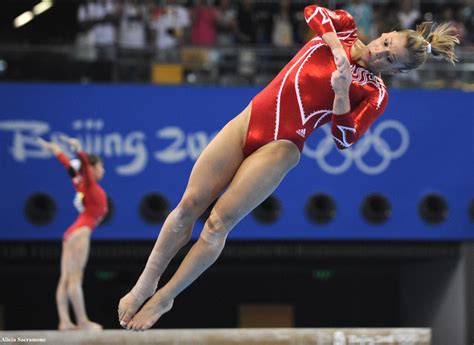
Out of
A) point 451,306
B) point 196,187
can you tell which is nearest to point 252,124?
point 196,187

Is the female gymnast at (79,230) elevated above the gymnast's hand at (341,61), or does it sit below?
below

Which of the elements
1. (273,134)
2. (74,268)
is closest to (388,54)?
(273,134)

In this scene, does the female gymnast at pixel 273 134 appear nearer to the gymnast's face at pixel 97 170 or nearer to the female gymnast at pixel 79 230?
the female gymnast at pixel 79 230

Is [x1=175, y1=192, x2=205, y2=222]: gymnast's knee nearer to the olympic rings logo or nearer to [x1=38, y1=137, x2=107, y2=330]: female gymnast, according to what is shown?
[x1=38, y1=137, x2=107, y2=330]: female gymnast

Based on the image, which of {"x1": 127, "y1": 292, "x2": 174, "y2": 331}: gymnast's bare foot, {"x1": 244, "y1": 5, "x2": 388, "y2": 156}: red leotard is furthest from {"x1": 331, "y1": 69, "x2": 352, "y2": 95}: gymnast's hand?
{"x1": 127, "y1": 292, "x2": 174, "y2": 331}: gymnast's bare foot

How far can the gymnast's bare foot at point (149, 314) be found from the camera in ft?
16.7

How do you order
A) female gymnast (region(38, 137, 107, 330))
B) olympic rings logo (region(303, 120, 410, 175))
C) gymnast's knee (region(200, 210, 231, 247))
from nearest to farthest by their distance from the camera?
1. gymnast's knee (region(200, 210, 231, 247))
2. female gymnast (region(38, 137, 107, 330))
3. olympic rings logo (region(303, 120, 410, 175))

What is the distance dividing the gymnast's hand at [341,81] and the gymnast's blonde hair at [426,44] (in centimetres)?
39

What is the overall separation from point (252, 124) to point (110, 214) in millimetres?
4465

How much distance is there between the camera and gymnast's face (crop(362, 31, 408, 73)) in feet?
16.3

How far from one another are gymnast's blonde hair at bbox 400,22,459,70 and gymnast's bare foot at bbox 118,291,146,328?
2.00 metres

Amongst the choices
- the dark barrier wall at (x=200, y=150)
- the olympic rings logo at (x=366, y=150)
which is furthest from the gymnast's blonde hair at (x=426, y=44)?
the dark barrier wall at (x=200, y=150)

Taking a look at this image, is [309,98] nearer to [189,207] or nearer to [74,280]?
[189,207]

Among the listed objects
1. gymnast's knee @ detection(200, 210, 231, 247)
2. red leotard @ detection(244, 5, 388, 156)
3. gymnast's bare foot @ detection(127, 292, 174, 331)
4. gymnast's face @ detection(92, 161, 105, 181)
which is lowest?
gymnast's bare foot @ detection(127, 292, 174, 331)
